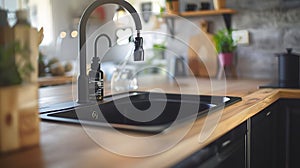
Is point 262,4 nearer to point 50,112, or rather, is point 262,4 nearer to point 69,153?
point 50,112

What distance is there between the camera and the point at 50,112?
47.1 inches

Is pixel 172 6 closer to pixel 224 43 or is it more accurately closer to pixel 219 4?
pixel 219 4

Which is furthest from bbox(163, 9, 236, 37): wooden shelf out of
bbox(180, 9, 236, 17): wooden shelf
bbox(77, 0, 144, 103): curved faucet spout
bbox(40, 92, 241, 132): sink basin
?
bbox(77, 0, 144, 103): curved faucet spout

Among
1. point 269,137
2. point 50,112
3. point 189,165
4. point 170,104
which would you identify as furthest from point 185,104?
point 189,165

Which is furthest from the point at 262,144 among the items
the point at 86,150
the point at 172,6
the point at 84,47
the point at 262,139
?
the point at 172,6

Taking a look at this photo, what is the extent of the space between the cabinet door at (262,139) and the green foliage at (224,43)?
0.94m

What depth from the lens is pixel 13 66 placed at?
72cm

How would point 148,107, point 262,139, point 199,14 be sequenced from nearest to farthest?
point 262,139 < point 148,107 < point 199,14

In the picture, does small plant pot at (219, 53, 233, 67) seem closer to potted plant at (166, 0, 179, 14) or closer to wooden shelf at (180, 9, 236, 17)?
wooden shelf at (180, 9, 236, 17)

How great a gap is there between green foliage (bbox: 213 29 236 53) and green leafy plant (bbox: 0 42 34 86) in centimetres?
200

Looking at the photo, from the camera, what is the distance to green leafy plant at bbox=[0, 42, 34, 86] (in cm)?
71

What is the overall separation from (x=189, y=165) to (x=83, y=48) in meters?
0.67

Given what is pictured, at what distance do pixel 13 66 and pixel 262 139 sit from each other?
46.3 inches

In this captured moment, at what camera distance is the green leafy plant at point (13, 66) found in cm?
71
